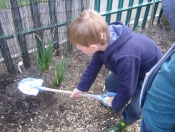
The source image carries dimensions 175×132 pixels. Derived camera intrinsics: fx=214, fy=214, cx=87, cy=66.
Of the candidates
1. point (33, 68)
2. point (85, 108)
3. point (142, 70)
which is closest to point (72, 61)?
point (33, 68)

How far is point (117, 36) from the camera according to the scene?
4.88 ft

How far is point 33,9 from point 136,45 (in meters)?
1.29

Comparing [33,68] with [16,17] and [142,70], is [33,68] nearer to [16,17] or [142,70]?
[16,17]

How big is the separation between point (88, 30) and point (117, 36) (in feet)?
0.81

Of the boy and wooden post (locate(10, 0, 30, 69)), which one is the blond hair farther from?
wooden post (locate(10, 0, 30, 69))

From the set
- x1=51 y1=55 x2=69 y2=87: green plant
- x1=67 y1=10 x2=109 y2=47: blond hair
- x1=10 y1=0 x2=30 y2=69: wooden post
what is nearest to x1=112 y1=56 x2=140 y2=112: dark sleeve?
x1=67 y1=10 x2=109 y2=47: blond hair

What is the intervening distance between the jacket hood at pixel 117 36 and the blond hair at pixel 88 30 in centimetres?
6

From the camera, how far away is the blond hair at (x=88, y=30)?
135 cm

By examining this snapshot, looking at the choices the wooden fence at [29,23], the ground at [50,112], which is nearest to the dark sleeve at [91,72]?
the ground at [50,112]

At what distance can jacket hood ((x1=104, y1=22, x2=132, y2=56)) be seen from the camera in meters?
1.41

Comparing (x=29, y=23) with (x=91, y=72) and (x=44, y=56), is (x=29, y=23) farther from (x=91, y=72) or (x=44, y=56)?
(x=91, y=72)

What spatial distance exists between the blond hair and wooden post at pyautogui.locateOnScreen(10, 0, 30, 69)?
1000 millimetres

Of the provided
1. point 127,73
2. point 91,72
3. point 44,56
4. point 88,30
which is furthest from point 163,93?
point 44,56

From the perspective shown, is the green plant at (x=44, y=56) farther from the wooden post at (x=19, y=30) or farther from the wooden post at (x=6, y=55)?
the wooden post at (x=6, y=55)
